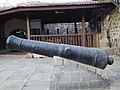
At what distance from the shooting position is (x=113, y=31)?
42.7 ft

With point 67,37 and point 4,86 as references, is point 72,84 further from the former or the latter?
point 67,37

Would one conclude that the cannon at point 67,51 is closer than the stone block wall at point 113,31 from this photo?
Yes

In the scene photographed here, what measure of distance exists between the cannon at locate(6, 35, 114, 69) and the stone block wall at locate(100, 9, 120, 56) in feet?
23.0

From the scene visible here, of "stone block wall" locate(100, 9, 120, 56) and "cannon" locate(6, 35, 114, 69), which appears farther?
"stone block wall" locate(100, 9, 120, 56)

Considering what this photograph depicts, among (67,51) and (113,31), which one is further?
(113,31)

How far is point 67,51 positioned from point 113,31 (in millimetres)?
8399

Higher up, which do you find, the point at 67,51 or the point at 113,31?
the point at 113,31

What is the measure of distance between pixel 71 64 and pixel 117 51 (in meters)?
7.37

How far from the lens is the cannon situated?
17.2 ft

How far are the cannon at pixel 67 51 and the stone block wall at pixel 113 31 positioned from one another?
702 cm

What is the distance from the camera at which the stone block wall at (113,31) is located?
12.2 m

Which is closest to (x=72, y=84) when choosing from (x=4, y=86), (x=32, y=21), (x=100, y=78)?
(x=100, y=78)

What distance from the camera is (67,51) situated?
518 cm

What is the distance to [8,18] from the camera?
18719 millimetres
